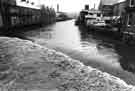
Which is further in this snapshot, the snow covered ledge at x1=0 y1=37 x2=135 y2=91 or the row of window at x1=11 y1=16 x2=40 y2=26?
the row of window at x1=11 y1=16 x2=40 y2=26

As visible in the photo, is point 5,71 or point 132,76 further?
point 132,76

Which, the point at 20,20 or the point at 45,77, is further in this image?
the point at 20,20

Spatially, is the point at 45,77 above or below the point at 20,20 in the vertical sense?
below

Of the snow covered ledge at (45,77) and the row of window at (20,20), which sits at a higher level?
the row of window at (20,20)

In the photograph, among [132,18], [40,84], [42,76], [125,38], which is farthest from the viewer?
[132,18]

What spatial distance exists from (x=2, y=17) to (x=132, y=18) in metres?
22.5

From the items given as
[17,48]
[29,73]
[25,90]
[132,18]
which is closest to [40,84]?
[25,90]

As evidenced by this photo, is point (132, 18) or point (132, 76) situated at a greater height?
point (132, 18)

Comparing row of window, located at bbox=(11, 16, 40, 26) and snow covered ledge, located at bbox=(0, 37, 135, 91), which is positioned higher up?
row of window, located at bbox=(11, 16, 40, 26)

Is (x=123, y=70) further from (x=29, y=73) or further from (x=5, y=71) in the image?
(x=5, y=71)

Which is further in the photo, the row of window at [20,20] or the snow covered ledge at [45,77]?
the row of window at [20,20]

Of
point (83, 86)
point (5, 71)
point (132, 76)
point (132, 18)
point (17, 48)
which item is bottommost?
point (132, 76)

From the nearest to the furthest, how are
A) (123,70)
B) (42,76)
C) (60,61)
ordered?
(42,76), (60,61), (123,70)

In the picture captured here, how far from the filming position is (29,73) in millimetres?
5230
